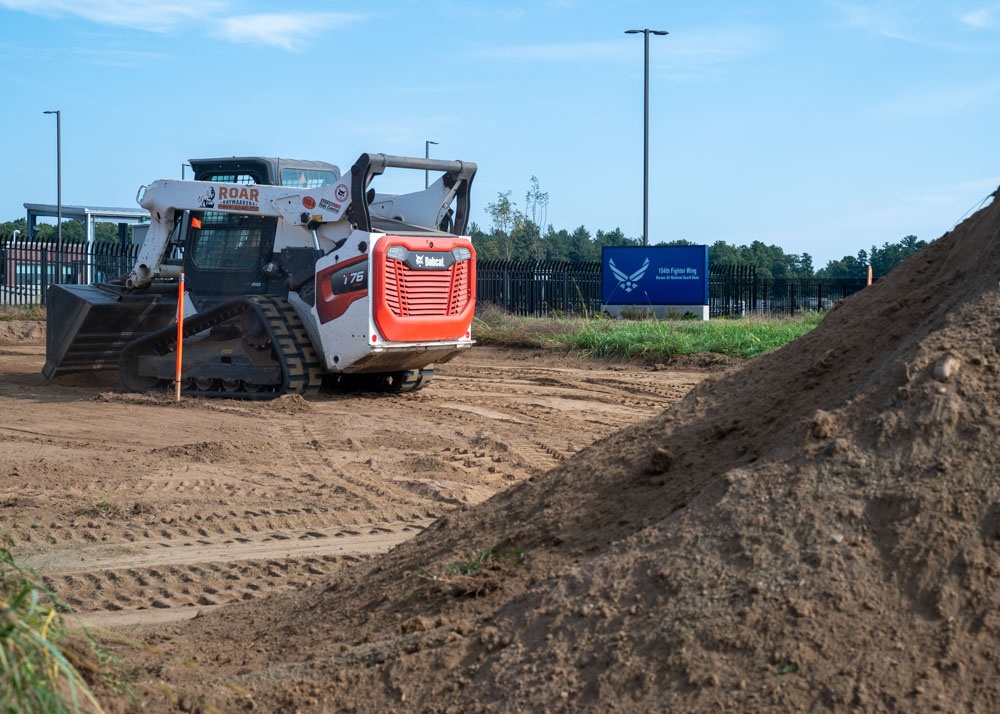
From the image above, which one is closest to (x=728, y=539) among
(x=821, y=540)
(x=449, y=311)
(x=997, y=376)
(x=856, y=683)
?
(x=821, y=540)

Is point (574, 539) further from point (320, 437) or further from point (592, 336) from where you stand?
point (592, 336)

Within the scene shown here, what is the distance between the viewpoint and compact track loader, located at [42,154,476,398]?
1186cm

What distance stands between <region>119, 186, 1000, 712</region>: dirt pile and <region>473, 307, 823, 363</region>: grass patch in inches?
489

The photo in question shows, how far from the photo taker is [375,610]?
4.25m

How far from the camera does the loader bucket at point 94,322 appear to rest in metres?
13.8

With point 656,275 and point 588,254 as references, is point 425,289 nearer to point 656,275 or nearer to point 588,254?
point 656,275

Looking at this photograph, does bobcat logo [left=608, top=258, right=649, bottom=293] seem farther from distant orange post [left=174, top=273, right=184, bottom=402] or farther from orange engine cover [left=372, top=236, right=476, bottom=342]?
distant orange post [left=174, top=273, right=184, bottom=402]

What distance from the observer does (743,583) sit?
3215 mm

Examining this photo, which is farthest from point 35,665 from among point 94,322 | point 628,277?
point 628,277

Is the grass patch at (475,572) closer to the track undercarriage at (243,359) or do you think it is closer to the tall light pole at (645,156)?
the track undercarriage at (243,359)

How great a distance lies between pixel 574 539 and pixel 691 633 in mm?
997

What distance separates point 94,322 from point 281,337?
325 cm

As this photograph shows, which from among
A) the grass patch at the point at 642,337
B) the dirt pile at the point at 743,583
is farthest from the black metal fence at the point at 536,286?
the dirt pile at the point at 743,583

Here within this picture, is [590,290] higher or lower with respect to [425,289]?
higher
